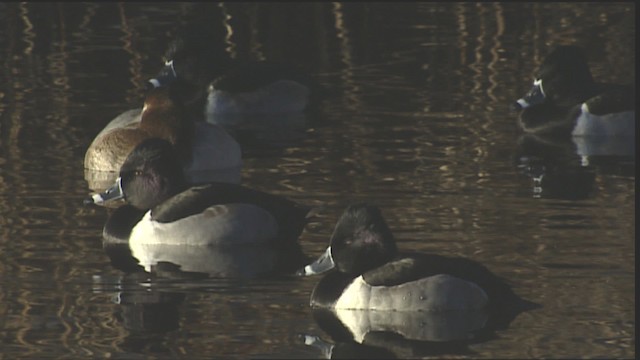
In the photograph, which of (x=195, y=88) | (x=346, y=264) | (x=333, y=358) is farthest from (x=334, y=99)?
(x=333, y=358)

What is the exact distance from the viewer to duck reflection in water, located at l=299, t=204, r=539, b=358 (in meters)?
11.6

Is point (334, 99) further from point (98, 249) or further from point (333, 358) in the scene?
point (333, 358)

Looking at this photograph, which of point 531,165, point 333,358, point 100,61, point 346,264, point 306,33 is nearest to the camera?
point 333,358

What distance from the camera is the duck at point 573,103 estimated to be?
64.8ft

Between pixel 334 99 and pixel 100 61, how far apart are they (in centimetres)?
341

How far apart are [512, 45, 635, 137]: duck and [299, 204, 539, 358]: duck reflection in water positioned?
761cm

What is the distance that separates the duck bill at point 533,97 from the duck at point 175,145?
3.47 meters

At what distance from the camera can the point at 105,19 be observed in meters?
26.9

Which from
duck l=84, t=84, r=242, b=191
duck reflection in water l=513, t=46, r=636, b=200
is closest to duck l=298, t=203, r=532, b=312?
duck l=84, t=84, r=242, b=191

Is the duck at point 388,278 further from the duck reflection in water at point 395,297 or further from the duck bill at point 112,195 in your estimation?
the duck bill at point 112,195

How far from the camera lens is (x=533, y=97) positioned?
20234mm

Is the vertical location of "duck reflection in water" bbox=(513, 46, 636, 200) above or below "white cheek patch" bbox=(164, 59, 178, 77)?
below

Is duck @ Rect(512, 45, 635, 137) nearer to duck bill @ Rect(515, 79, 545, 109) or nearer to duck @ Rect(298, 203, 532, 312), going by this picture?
duck bill @ Rect(515, 79, 545, 109)

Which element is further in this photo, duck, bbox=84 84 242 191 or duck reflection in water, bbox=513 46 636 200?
duck reflection in water, bbox=513 46 636 200
